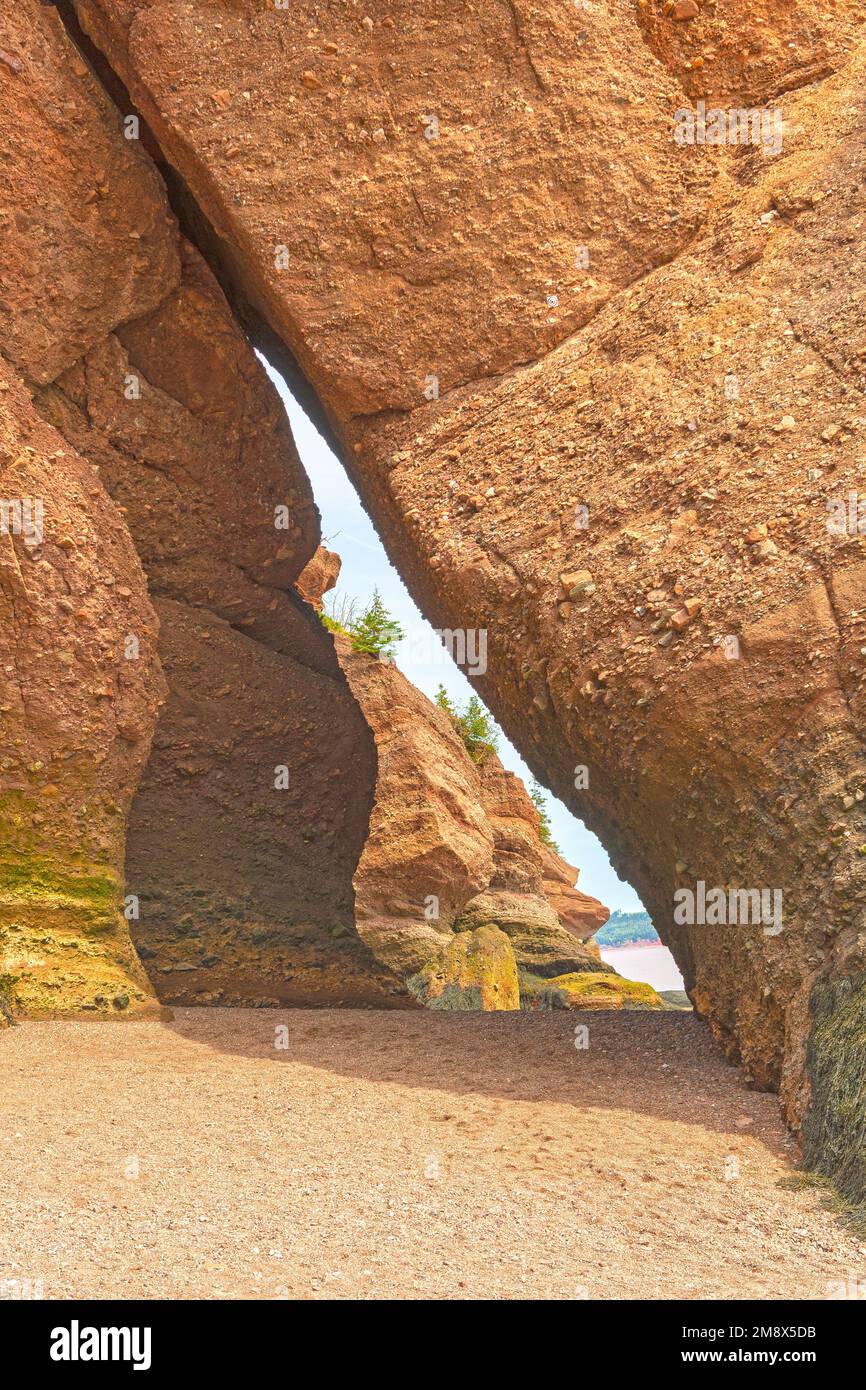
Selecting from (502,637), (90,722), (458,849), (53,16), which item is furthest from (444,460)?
(458,849)

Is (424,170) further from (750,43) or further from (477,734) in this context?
(477,734)

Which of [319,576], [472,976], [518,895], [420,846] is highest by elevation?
[319,576]

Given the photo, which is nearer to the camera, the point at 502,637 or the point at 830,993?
the point at 830,993

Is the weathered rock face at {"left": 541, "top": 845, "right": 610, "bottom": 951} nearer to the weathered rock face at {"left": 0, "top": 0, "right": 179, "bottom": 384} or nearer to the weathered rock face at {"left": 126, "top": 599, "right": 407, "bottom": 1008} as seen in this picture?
the weathered rock face at {"left": 126, "top": 599, "right": 407, "bottom": 1008}

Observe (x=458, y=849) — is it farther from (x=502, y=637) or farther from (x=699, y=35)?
(x=699, y=35)

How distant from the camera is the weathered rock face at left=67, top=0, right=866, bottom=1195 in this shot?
7062 mm

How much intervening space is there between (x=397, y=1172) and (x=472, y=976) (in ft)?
32.7

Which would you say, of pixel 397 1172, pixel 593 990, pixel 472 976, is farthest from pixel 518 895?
pixel 397 1172

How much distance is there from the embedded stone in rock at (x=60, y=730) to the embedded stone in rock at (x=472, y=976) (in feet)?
18.9

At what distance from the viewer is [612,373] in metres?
8.53

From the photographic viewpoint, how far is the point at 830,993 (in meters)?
6.52

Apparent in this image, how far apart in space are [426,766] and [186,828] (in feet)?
11.4

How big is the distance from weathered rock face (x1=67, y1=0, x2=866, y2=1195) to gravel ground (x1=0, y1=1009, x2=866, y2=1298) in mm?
768

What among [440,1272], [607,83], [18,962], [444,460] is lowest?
[440,1272]
